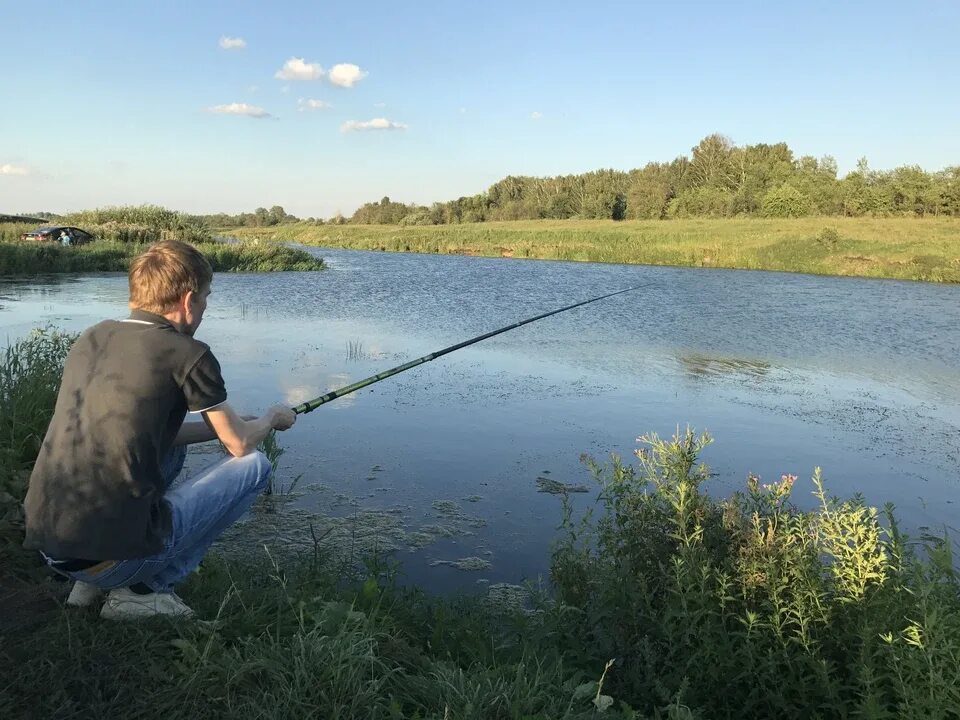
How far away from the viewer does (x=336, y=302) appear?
17.0m

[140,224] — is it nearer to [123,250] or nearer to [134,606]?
[123,250]

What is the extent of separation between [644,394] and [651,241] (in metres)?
28.6

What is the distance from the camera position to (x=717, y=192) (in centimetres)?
5756

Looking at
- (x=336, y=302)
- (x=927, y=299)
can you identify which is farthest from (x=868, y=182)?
(x=336, y=302)

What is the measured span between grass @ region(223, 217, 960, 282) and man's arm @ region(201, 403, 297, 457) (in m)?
28.4

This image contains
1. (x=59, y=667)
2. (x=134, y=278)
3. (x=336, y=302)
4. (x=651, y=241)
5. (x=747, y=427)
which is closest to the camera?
(x=59, y=667)

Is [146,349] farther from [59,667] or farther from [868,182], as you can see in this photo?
[868,182]

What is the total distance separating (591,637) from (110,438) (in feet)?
7.39

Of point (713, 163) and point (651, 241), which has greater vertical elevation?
point (713, 163)

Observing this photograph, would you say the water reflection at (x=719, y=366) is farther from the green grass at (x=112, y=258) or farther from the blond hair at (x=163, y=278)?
the green grass at (x=112, y=258)

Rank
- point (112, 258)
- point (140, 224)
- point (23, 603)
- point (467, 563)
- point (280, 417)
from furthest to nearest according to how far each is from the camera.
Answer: point (140, 224) → point (112, 258) → point (467, 563) → point (280, 417) → point (23, 603)

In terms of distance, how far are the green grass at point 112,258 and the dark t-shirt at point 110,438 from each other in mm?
15746

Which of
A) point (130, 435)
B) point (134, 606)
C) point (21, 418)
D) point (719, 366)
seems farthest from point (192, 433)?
point (719, 366)

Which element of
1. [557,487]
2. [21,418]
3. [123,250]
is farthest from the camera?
[123,250]
